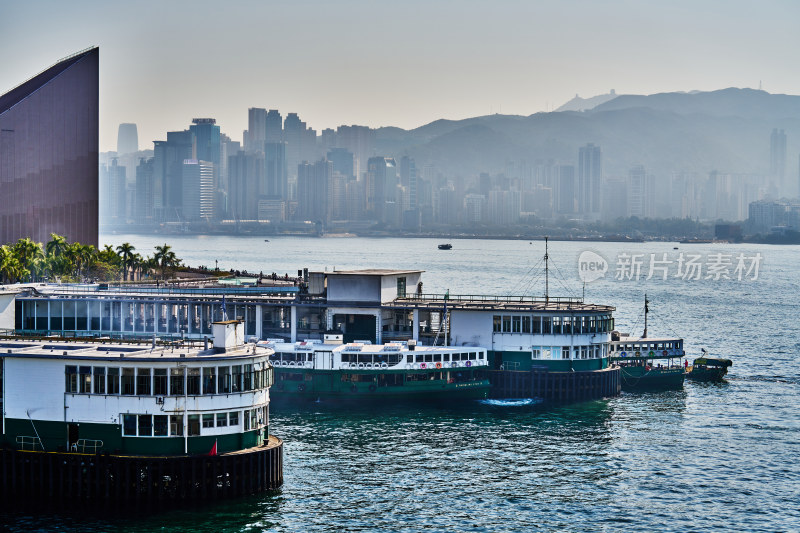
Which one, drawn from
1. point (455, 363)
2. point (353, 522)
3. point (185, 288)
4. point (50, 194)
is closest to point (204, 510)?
point (353, 522)

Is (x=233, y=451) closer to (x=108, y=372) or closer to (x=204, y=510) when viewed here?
(x=204, y=510)

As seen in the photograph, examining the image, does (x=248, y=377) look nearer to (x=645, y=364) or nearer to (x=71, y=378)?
(x=71, y=378)

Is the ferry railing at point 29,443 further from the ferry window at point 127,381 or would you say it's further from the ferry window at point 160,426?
the ferry window at point 160,426

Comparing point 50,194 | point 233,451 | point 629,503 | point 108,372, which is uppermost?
point 50,194

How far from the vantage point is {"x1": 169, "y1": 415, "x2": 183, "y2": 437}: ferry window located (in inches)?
1863

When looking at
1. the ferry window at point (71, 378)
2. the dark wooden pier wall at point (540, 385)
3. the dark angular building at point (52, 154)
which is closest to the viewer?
the ferry window at point (71, 378)

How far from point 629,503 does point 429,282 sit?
Result: 471 ft

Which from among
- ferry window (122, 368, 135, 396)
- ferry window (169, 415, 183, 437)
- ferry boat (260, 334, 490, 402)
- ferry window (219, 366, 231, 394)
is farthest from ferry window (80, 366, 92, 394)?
ferry boat (260, 334, 490, 402)

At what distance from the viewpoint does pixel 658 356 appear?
279 feet

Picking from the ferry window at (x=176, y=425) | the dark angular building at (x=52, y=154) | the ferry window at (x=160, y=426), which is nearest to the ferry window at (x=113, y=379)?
the ferry window at (x=160, y=426)

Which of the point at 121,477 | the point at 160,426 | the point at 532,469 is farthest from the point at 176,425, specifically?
the point at 532,469

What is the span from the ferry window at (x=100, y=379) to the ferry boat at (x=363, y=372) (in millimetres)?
24865

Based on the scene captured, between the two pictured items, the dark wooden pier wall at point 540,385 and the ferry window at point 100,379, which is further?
the dark wooden pier wall at point 540,385

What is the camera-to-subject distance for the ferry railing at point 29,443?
48.3 meters
